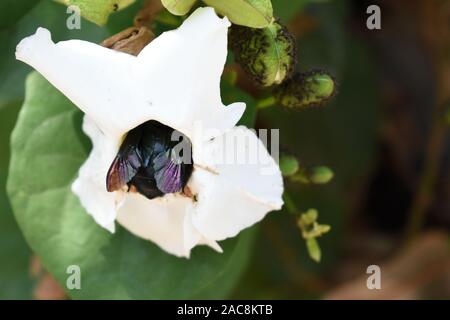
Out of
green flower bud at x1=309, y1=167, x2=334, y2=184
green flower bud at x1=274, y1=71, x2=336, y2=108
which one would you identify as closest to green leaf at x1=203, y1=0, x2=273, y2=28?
green flower bud at x1=274, y1=71, x2=336, y2=108

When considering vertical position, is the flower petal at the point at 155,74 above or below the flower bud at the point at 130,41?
below

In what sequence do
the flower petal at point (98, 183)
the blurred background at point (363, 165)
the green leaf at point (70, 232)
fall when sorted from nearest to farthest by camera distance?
the flower petal at point (98, 183) → the green leaf at point (70, 232) → the blurred background at point (363, 165)

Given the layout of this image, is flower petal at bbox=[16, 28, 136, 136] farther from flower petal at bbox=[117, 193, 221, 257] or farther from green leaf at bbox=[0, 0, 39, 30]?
green leaf at bbox=[0, 0, 39, 30]

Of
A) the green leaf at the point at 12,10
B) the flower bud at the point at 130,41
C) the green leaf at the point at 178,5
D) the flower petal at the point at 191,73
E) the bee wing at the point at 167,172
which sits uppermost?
the green leaf at the point at 12,10

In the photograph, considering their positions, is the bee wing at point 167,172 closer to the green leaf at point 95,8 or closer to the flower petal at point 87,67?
the flower petal at point 87,67

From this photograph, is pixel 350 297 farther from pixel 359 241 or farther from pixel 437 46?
pixel 437 46

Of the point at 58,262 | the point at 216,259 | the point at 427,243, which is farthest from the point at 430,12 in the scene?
the point at 58,262

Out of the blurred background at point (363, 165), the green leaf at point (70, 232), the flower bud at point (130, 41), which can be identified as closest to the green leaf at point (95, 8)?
the flower bud at point (130, 41)
